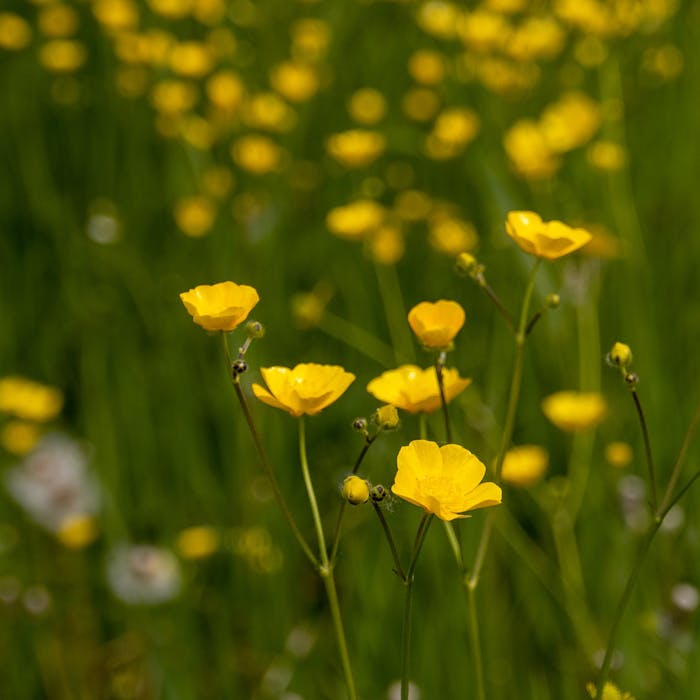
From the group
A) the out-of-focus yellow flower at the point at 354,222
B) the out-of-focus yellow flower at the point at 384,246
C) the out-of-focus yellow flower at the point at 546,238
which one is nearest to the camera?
the out-of-focus yellow flower at the point at 546,238

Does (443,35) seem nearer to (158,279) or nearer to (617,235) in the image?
(617,235)

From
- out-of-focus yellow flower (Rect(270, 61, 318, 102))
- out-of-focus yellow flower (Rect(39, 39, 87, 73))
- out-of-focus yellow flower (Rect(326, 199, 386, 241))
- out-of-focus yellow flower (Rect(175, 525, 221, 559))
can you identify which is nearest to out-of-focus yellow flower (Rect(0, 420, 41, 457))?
out-of-focus yellow flower (Rect(175, 525, 221, 559))

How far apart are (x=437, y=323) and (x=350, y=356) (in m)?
1.04

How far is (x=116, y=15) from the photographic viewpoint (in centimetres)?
257

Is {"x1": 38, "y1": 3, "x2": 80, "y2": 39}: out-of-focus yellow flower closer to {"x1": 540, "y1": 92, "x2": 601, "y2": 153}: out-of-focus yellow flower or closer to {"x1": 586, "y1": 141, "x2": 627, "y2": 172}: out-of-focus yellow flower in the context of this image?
{"x1": 540, "y1": 92, "x2": 601, "y2": 153}: out-of-focus yellow flower

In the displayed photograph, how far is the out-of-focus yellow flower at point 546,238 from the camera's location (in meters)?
0.90

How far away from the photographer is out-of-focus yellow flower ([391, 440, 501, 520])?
686 mm

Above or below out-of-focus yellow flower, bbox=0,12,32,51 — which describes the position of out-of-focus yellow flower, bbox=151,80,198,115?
above

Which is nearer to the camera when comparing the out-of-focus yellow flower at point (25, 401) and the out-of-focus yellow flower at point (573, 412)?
the out-of-focus yellow flower at point (573, 412)

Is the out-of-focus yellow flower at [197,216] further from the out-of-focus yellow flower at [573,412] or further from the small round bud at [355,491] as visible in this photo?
the small round bud at [355,491]

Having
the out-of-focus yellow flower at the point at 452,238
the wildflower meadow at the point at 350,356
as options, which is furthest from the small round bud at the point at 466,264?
the out-of-focus yellow flower at the point at 452,238

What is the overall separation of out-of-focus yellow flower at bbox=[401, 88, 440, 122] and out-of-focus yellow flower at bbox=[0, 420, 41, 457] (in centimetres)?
138

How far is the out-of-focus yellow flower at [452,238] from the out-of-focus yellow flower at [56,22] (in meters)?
1.39

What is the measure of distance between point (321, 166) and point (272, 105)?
224mm
